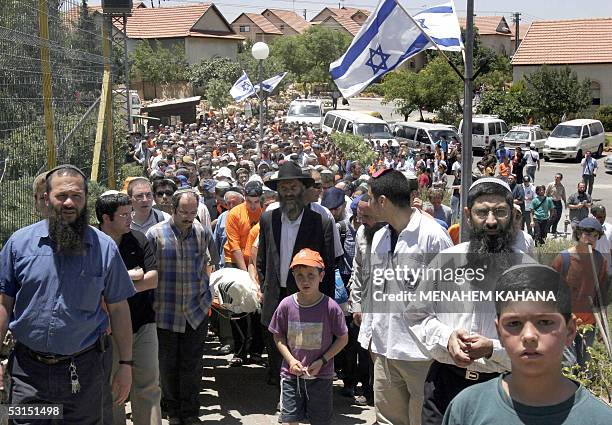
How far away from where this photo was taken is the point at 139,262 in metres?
5.57

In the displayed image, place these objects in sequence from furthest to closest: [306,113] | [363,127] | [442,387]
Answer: [306,113] < [363,127] < [442,387]

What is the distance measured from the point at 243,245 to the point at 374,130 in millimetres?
25953

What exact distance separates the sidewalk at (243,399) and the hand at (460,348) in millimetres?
3459

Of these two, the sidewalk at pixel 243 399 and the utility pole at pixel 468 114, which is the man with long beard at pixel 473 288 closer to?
the sidewalk at pixel 243 399

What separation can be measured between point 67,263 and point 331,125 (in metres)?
31.8

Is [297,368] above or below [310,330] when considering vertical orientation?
below

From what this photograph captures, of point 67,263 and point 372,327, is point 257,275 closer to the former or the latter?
point 372,327

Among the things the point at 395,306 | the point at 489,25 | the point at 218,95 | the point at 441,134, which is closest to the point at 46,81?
the point at 395,306

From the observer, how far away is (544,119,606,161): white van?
120 feet

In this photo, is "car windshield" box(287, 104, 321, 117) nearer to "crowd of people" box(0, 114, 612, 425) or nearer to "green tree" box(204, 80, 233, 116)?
"green tree" box(204, 80, 233, 116)

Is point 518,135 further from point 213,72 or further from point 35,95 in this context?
point 35,95

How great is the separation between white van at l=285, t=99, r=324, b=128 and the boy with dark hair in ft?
118

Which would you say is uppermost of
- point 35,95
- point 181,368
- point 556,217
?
point 35,95

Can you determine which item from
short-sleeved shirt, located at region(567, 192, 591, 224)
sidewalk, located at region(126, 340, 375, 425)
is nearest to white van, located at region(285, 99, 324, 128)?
short-sleeved shirt, located at region(567, 192, 591, 224)
